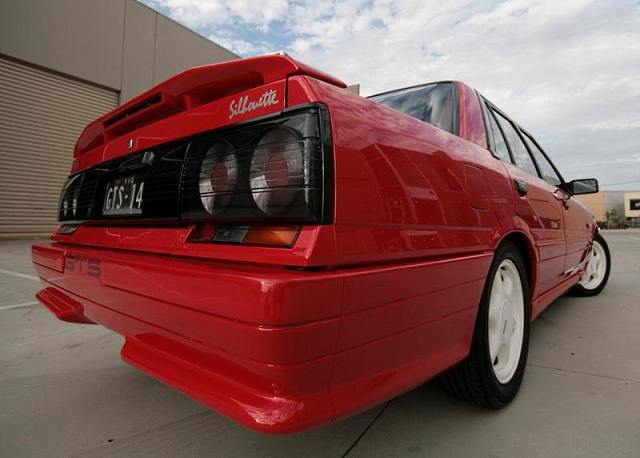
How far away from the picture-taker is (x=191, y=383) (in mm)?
1017

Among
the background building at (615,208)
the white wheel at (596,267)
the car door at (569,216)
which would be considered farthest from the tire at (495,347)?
the background building at (615,208)

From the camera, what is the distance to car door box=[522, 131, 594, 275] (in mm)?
2654

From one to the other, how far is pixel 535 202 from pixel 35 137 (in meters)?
11.0

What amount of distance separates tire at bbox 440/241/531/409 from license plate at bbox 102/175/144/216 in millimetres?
1313

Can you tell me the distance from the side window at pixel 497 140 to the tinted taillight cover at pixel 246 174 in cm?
123

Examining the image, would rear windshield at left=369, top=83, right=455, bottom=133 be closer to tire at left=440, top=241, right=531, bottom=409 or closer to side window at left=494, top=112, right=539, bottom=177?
side window at left=494, top=112, right=539, bottom=177

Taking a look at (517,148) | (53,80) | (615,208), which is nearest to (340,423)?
Result: (517,148)

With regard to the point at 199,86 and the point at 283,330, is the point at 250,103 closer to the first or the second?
the point at 199,86

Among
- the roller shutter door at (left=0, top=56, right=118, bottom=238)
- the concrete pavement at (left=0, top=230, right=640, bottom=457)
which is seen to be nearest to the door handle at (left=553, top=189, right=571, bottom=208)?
the concrete pavement at (left=0, top=230, right=640, bottom=457)

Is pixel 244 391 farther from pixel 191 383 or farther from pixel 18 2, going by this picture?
pixel 18 2

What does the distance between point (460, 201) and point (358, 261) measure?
58 centimetres

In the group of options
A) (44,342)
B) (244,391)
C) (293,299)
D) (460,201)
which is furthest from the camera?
(44,342)

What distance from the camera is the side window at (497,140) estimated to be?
1.90 meters

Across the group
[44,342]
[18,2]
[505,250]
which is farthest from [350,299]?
[18,2]
